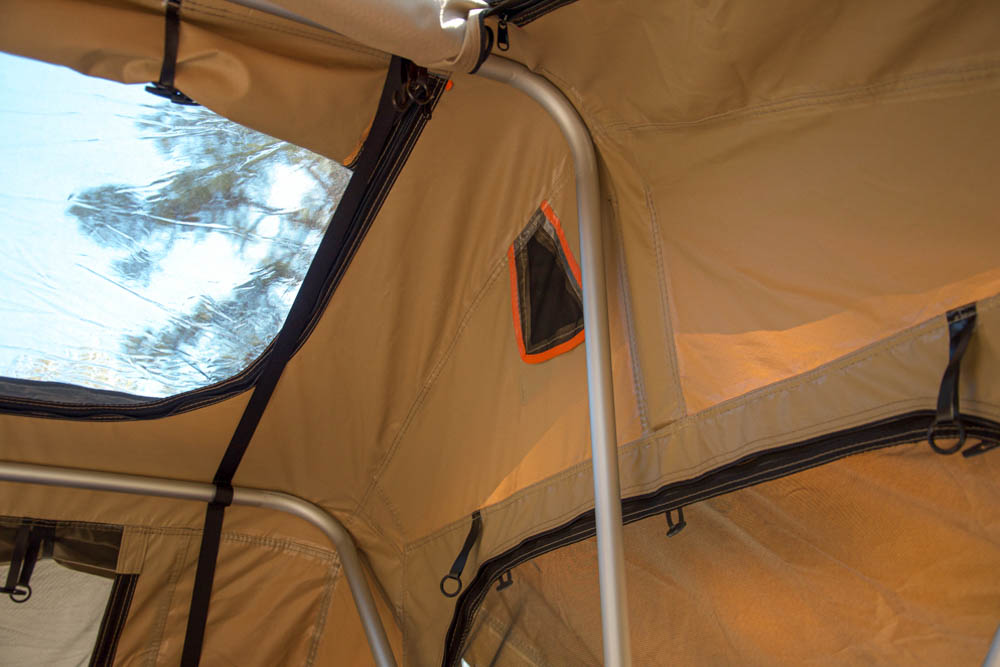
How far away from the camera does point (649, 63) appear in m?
0.98

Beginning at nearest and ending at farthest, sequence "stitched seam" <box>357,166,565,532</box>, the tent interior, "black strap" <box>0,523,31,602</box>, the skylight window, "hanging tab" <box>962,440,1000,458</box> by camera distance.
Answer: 1. "hanging tab" <box>962,440,1000,458</box>
2. the tent interior
3. the skylight window
4. "stitched seam" <box>357,166,565,532</box>
5. "black strap" <box>0,523,31,602</box>

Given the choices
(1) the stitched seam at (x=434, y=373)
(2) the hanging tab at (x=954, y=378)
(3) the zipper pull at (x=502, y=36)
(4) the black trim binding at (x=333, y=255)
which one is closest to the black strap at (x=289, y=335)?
(4) the black trim binding at (x=333, y=255)

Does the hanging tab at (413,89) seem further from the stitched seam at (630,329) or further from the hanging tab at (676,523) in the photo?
the hanging tab at (676,523)

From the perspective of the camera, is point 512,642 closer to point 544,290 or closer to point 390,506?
point 390,506

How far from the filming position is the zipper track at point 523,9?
37.9 inches

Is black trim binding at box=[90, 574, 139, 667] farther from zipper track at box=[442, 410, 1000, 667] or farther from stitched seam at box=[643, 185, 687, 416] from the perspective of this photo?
stitched seam at box=[643, 185, 687, 416]

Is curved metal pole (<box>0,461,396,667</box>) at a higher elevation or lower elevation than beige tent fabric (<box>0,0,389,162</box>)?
lower

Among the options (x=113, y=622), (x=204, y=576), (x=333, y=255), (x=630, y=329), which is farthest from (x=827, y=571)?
(x=113, y=622)

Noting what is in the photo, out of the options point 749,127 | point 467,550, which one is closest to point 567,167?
point 749,127

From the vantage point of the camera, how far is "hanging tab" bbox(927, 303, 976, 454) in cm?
70

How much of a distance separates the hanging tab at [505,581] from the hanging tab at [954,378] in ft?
2.87

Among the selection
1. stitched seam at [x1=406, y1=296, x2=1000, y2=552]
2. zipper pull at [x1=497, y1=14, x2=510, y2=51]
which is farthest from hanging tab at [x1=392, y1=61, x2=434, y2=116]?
stitched seam at [x1=406, y1=296, x2=1000, y2=552]

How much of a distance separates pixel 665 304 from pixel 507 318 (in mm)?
374

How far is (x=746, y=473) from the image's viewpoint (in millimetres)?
946
